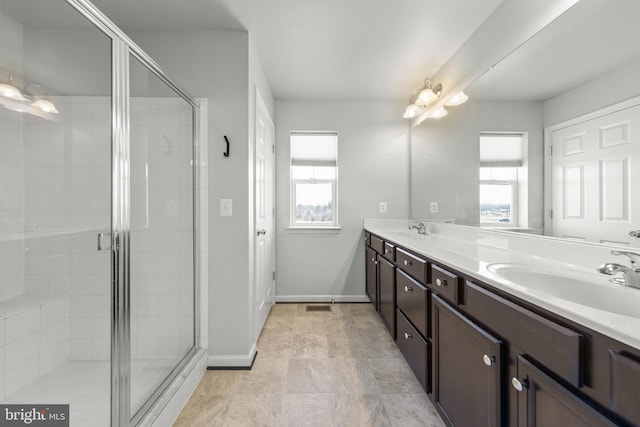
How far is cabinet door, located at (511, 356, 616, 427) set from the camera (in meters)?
0.67

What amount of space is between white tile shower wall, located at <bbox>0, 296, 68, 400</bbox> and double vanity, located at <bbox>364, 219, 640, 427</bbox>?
5.76 ft

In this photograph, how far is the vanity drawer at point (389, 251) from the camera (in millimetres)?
2203

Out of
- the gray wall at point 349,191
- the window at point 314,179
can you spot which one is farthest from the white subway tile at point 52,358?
the window at point 314,179

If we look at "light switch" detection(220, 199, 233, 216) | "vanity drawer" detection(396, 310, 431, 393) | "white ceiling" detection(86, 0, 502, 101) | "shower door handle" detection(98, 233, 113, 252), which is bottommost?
"vanity drawer" detection(396, 310, 431, 393)

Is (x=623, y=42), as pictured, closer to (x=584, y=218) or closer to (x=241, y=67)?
(x=584, y=218)

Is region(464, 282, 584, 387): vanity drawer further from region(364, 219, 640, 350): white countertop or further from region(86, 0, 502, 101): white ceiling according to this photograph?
region(86, 0, 502, 101): white ceiling

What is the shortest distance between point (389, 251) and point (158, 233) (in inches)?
63.5

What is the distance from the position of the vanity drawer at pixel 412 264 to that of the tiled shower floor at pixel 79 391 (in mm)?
1532

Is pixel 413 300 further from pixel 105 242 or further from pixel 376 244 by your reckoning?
pixel 105 242

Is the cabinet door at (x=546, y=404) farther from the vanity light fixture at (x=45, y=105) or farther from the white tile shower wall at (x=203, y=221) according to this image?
the vanity light fixture at (x=45, y=105)

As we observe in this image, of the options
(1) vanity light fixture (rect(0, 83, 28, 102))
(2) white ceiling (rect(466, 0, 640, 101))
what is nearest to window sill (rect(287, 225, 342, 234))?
(2) white ceiling (rect(466, 0, 640, 101))

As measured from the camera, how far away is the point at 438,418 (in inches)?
61.4

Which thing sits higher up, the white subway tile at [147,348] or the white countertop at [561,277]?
the white countertop at [561,277]

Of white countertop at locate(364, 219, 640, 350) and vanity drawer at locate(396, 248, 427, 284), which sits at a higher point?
white countertop at locate(364, 219, 640, 350)
